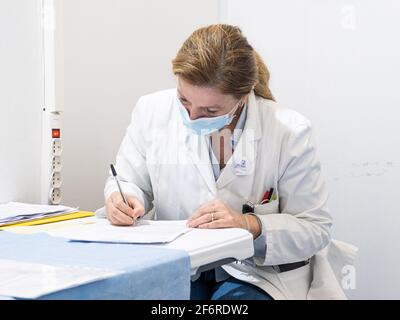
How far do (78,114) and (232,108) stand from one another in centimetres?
63

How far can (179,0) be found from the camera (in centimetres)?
200

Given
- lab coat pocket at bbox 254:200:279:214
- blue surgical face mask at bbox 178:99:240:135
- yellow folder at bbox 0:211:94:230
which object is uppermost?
blue surgical face mask at bbox 178:99:240:135

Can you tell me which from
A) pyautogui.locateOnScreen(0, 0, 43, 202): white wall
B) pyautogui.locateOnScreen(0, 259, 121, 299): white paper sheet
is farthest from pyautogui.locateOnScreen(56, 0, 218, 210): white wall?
pyautogui.locateOnScreen(0, 259, 121, 299): white paper sheet

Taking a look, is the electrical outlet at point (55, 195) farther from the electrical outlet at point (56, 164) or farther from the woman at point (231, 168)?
the woman at point (231, 168)

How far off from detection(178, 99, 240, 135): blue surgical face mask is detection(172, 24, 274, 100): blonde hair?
0.21 ft

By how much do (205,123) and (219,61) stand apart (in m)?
0.16

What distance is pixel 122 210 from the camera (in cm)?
110

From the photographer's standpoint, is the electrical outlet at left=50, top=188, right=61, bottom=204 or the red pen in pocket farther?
the electrical outlet at left=50, top=188, right=61, bottom=204

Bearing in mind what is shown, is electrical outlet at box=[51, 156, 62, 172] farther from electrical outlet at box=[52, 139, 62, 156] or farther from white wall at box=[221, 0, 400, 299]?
white wall at box=[221, 0, 400, 299]

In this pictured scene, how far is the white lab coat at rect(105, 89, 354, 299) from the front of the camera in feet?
3.77

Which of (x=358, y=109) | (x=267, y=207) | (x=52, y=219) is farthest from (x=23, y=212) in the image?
(x=358, y=109)

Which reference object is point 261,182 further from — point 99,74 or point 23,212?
point 99,74
